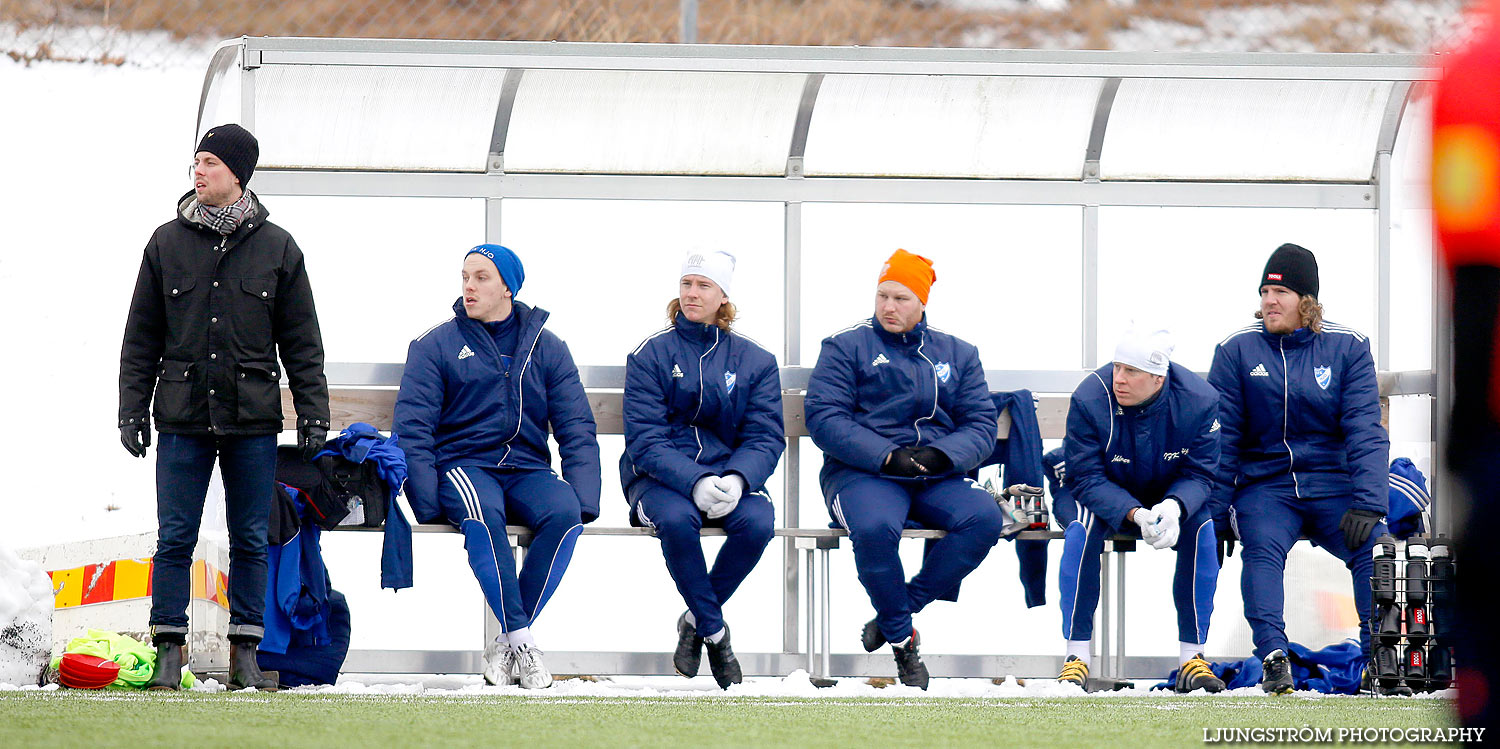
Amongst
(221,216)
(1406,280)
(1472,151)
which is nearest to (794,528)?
(221,216)

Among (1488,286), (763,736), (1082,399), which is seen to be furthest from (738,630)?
(1488,286)

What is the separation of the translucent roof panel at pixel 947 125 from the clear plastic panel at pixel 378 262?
1552mm

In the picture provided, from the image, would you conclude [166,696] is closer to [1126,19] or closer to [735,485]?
[735,485]

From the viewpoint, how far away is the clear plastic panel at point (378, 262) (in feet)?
22.7

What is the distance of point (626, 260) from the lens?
23.3ft

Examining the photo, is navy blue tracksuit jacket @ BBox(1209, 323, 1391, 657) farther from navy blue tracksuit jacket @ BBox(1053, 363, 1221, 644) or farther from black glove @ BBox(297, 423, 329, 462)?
black glove @ BBox(297, 423, 329, 462)

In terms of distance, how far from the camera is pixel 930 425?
632 cm

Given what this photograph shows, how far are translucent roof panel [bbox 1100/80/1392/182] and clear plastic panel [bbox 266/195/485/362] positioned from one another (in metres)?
2.84

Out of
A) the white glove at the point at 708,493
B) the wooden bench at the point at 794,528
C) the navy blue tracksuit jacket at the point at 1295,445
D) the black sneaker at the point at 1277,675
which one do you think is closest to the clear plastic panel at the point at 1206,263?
the wooden bench at the point at 794,528

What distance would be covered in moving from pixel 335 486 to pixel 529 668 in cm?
92

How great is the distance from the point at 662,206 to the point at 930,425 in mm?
1612

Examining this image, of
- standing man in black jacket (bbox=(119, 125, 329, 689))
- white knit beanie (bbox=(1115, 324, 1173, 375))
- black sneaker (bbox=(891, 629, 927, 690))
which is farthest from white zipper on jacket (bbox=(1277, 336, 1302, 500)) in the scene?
standing man in black jacket (bbox=(119, 125, 329, 689))

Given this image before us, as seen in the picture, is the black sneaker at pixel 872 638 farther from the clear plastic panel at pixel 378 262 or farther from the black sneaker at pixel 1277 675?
the clear plastic panel at pixel 378 262

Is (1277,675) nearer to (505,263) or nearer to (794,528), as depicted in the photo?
(794,528)
